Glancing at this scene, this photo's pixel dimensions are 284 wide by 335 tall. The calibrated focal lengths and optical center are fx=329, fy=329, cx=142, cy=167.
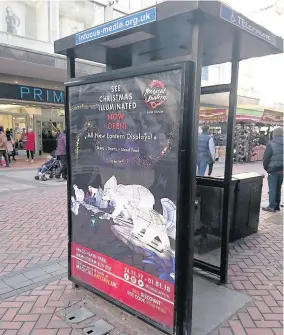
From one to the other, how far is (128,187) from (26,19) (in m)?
16.2

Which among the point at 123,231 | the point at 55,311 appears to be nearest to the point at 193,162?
the point at 123,231

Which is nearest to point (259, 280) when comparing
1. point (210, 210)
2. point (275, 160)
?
point (210, 210)

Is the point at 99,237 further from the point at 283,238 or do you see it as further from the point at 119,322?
the point at 283,238

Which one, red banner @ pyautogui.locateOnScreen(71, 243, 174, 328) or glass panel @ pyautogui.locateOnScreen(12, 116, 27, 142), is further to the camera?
glass panel @ pyautogui.locateOnScreen(12, 116, 27, 142)

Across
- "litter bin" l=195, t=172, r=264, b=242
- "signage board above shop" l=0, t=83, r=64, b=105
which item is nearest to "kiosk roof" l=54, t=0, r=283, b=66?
"litter bin" l=195, t=172, r=264, b=242

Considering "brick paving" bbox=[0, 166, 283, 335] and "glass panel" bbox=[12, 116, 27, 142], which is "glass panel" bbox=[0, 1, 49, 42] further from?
"brick paving" bbox=[0, 166, 283, 335]

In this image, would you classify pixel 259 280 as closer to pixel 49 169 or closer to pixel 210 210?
pixel 210 210

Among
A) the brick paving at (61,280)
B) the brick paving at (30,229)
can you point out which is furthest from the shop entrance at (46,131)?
the brick paving at (61,280)

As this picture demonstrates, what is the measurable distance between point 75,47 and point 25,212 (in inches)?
171

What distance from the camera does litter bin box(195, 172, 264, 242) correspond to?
13.1ft

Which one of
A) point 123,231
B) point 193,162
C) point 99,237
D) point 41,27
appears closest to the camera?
point 193,162

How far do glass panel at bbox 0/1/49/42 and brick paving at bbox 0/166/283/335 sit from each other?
37.5 feet

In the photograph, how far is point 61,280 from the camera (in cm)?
364

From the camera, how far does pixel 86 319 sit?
9.52 feet
